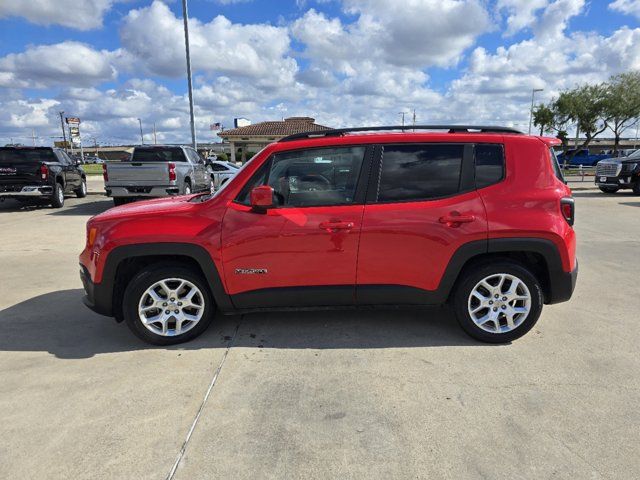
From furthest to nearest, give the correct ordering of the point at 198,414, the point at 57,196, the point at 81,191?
the point at 81,191 < the point at 57,196 < the point at 198,414

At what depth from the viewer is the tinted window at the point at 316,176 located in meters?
3.60

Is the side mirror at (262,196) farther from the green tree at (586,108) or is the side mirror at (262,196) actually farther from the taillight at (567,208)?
the green tree at (586,108)

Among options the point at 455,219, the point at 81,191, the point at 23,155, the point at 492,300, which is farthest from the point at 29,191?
the point at 492,300

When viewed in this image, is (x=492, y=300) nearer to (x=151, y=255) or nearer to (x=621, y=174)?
(x=151, y=255)

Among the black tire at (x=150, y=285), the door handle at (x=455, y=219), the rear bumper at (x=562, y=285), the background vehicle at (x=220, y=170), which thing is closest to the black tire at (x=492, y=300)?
the rear bumper at (x=562, y=285)

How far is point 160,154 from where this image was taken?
1358 cm

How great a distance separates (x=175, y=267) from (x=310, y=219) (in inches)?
47.9

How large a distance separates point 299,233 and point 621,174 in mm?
16546

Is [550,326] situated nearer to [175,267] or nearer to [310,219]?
[310,219]

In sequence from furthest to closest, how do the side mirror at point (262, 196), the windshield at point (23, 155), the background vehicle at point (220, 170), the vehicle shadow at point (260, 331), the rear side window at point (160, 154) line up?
the background vehicle at point (220, 170)
the rear side window at point (160, 154)
the windshield at point (23, 155)
the vehicle shadow at point (260, 331)
the side mirror at point (262, 196)

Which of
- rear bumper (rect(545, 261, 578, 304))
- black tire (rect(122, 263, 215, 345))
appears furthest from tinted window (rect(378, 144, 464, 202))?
black tire (rect(122, 263, 215, 345))

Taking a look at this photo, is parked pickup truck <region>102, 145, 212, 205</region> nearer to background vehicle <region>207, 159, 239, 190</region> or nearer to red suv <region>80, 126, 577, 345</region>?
background vehicle <region>207, 159, 239, 190</region>

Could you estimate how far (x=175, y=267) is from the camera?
3637 millimetres

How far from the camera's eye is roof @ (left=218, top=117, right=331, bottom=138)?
44.6 metres
